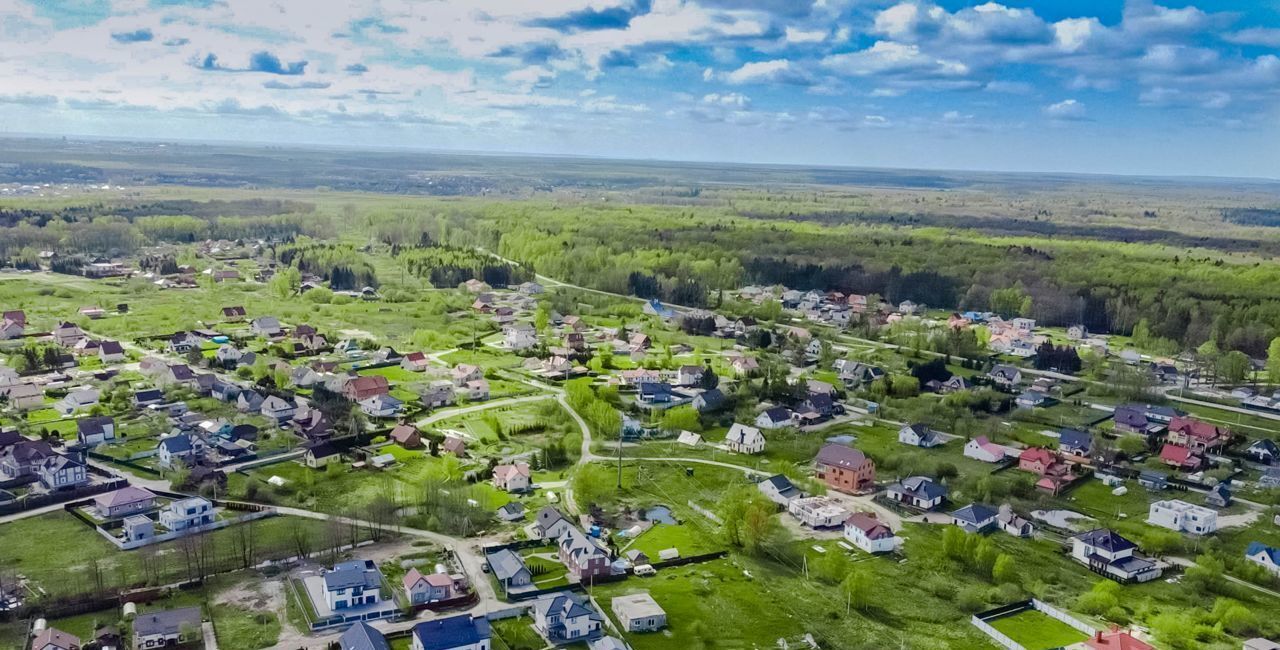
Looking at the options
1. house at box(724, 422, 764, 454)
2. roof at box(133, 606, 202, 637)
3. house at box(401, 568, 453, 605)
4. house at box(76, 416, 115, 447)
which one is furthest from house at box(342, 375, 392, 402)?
roof at box(133, 606, 202, 637)

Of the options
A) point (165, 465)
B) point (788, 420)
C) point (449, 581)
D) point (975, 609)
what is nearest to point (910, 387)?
point (788, 420)

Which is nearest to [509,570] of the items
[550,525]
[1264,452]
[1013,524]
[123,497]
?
[550,525]

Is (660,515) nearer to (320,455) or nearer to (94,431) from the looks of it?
(320,455)

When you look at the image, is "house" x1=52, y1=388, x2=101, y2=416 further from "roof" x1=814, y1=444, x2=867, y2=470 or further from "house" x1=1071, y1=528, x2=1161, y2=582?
"house" x1=1071, y1=528, x2=1161, y2=582

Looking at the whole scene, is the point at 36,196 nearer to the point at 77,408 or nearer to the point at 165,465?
the point at 77,408

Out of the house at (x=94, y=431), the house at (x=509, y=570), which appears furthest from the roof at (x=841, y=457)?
the house at (x=94, y=431)

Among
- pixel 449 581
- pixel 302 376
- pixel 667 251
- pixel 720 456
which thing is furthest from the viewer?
pixel 667 251
